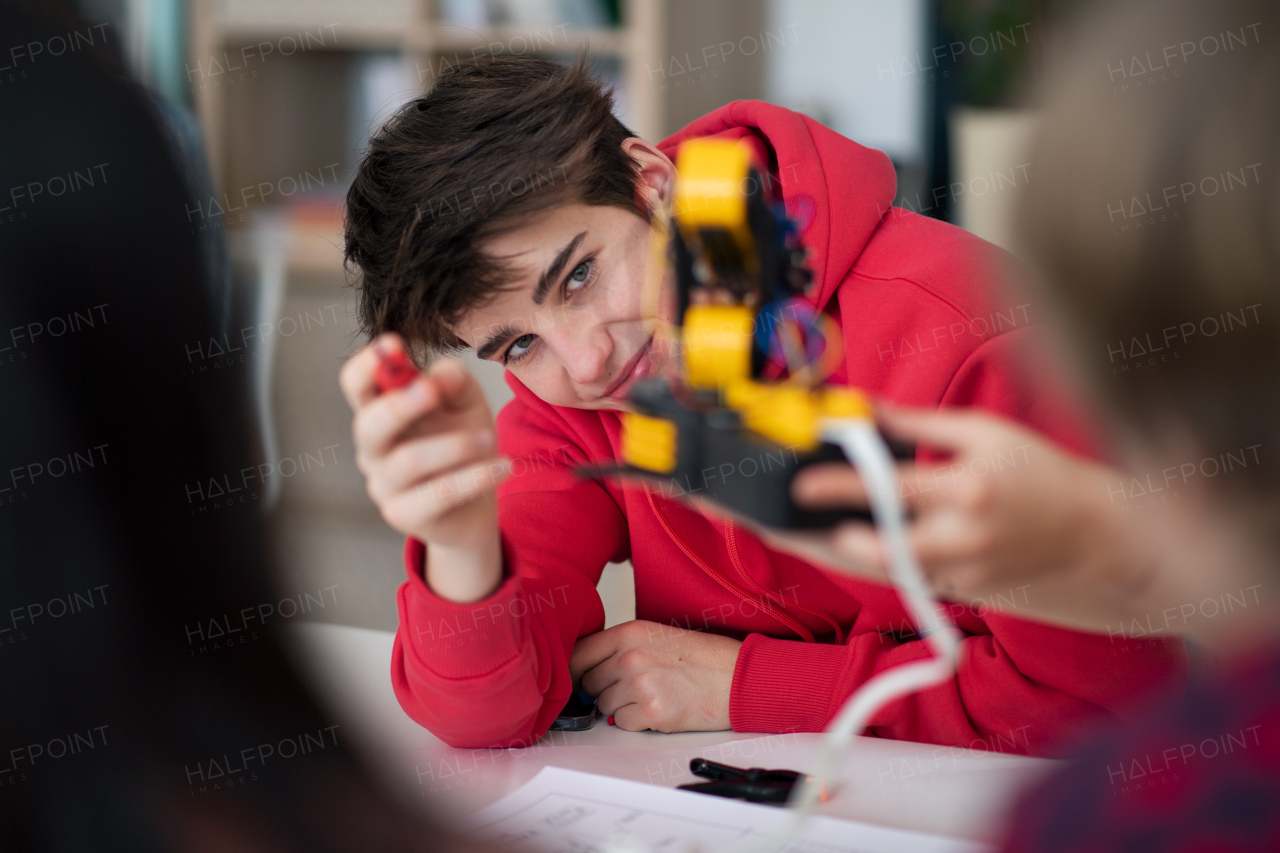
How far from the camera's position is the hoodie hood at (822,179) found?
981mm

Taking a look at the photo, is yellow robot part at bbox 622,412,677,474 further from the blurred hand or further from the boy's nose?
the boy's nose

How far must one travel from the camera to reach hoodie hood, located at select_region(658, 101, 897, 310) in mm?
981

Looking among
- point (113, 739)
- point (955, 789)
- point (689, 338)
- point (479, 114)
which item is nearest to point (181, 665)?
point (113, 739)

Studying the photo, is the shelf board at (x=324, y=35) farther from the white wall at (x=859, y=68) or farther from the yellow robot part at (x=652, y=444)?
the yellow robot part at (x=652, y=444)

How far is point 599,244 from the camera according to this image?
3.03 ft

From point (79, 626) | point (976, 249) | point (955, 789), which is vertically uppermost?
point (79, 626)

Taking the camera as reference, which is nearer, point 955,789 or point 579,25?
point 955,789

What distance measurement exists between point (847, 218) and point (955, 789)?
1.83ft

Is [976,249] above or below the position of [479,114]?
below

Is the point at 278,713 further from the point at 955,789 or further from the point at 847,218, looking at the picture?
the point at 847,218

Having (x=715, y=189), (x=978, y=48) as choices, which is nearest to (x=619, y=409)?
(x=715, y=189)

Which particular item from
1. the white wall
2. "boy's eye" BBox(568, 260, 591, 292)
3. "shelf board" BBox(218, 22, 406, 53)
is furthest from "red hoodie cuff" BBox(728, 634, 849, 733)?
"shelf board" BBox(218, 22, 406, 53)

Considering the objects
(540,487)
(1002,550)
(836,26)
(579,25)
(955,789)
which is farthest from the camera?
(836,26)

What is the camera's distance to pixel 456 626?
767mm
